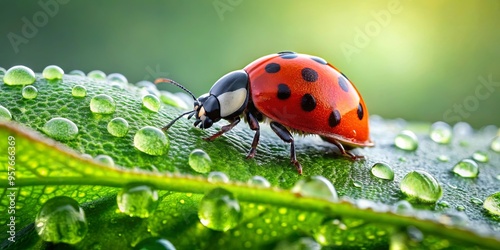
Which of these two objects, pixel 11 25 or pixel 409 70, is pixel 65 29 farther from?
pixel 409 70

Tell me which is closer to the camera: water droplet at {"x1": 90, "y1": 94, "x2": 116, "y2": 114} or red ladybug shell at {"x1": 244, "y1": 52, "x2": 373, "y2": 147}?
water droplet at {"x1": 90, "y1": 94, "x2": 116, "y2": 114}

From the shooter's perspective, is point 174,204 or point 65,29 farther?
point 65,29

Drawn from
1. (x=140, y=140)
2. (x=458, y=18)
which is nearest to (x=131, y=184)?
(x=140, y=140)

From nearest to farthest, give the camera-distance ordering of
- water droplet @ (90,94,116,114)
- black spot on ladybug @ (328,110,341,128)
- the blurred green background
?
water droplet @ (90,94,116,114), black spot on ladybug @ (328,110,341,128), the blurred green background

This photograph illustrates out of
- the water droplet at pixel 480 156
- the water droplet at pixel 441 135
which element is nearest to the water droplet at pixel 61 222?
the water droplet at pixel 480 156

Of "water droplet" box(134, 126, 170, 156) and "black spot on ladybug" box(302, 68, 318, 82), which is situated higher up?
"black spot on ladybug" box(302, 68, 318, 82)

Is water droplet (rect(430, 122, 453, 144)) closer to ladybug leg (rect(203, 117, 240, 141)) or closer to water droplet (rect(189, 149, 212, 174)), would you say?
ladybug leg (rect(203, 117, 240, 141))

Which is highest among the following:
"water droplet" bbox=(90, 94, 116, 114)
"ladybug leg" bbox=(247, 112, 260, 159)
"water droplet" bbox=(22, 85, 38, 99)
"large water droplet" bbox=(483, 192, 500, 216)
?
"large water droplet" bbox=(483, 192, 500, 216)

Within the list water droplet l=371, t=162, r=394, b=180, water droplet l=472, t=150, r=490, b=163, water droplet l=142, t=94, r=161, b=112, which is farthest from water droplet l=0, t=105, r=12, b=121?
water droplet l=472, t=150, r=490, b=163
